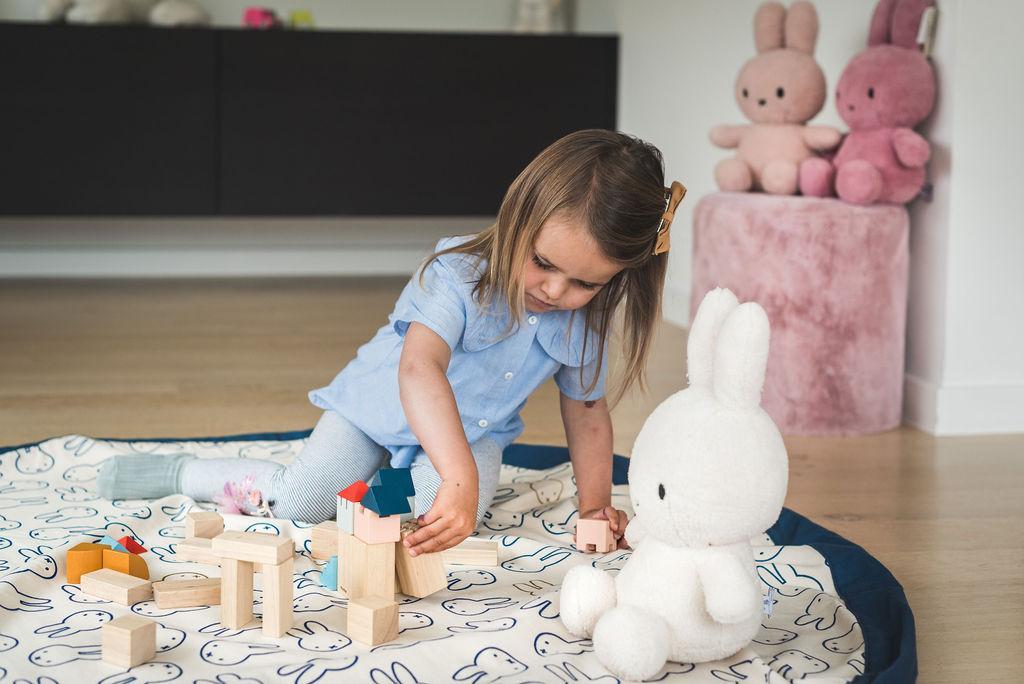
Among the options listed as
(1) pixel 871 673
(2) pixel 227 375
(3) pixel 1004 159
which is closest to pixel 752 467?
(1) pixel 871 673

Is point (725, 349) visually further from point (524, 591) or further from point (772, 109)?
point (772, 109)

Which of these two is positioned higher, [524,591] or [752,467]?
[752,467]

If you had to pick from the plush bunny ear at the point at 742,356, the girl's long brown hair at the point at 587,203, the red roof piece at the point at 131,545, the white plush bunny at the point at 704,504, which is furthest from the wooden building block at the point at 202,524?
the plush bunny ear at the point at 742,356

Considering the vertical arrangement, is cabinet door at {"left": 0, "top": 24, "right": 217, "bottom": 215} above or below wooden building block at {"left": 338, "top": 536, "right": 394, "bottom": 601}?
above

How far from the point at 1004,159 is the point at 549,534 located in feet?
3.56

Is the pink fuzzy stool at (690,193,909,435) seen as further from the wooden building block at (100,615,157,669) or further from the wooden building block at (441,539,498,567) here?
the wooden building block at (100,615,157,669)

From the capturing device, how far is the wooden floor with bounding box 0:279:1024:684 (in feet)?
3.93

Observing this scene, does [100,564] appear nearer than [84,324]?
Yes

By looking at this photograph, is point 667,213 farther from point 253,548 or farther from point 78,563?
point 78,563

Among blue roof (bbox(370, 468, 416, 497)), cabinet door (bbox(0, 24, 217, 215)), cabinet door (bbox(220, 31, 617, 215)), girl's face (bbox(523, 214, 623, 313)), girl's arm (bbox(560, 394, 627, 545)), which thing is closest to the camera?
blue roof (bbox(370, 468, 416, 497))

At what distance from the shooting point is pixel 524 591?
1.10 meters

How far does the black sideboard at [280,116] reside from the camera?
10.5 feet

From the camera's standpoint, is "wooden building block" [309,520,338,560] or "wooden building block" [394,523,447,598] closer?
"wooden building block" [394,523,447,598]

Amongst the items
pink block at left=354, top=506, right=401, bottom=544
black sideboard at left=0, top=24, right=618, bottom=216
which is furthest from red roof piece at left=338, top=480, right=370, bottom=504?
black sideboard at left=0, top=24, right=618, bottom=216
